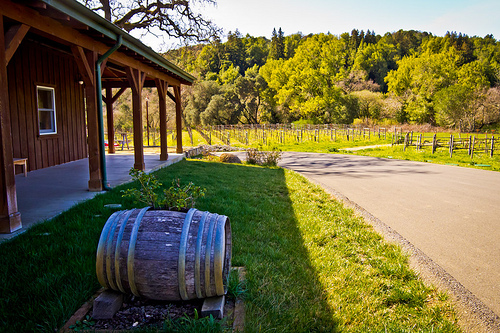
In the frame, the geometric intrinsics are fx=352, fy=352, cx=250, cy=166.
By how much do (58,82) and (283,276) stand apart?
9895mm

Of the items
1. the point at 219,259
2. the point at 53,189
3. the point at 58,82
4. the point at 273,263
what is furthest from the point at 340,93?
the point at 219,259

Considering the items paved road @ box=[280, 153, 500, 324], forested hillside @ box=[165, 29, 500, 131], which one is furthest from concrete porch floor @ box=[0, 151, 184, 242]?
forested hillside @ box=[165, 29, 500, 131]

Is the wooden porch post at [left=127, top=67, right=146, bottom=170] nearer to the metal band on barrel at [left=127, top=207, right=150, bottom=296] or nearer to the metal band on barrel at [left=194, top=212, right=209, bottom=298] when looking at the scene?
the metal band on barrel at [left=127, top=207, right=150, bottom=296]

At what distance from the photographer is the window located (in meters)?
9.57

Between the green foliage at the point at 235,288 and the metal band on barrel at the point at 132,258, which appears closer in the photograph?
the metal band on barrel at the point at 132,258

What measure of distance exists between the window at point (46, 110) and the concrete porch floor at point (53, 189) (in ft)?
3.59

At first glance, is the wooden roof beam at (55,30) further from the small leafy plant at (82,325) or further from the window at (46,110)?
the small leafy plant at (82,325)

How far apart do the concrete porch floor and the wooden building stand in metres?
0.35

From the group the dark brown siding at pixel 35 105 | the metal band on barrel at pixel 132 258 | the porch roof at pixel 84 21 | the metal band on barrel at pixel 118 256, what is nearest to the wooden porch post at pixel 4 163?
the porch roof at pixel 84 21

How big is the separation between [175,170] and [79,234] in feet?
19.0

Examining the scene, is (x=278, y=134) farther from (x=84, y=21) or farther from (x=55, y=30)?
(x=55, y=30)

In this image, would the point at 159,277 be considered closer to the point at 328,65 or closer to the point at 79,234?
the point at 79,234

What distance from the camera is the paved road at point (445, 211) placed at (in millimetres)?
3850

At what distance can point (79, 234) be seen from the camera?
3984mm
